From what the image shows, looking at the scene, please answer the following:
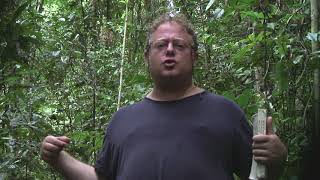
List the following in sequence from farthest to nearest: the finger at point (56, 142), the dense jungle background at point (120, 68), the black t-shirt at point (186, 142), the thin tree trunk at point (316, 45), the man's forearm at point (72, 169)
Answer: the dense jungle background at point (120, 68) < the thin tree trunk at point (316, 45) < the man's forearm at point (72, 169) < the finger at point (56, 142) < the black t-shirt at point (186, 142)

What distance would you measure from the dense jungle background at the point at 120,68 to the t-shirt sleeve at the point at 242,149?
0.24m

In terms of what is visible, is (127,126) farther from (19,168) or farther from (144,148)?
(19,168)

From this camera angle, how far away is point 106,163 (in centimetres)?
237

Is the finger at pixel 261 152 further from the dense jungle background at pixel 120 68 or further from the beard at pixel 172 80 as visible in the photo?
the beard at pixel 172 80

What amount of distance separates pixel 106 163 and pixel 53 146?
266 mm

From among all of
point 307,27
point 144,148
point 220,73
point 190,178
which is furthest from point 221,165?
point 220,73

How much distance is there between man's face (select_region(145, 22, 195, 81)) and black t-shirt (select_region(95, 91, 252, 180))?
13 cm

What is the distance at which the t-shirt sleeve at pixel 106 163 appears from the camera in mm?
2352

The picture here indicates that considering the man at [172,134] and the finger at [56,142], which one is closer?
the man at [172,134]

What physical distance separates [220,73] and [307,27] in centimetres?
118

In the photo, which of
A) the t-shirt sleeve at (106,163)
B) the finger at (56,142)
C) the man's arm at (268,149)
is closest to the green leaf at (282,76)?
the man's arm at (268,149)

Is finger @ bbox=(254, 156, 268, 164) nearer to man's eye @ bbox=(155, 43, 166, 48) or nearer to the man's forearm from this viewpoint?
man's eye @ bbox=(155, 43, 166, 48)

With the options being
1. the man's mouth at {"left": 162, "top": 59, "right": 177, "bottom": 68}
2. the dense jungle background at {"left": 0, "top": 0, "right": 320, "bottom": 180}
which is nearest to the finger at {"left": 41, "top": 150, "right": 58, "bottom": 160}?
the man's mouth at {"left": 162, "top": 59, "right": 177, "bottom": 68}

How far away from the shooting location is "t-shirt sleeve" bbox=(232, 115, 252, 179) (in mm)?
2141
